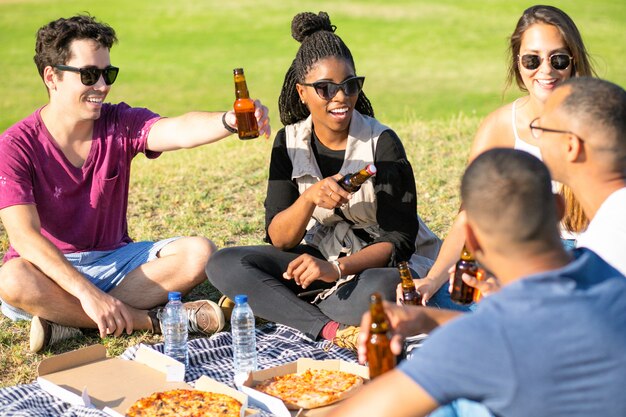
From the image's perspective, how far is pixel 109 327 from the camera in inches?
238

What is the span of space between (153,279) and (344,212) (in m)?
1.39

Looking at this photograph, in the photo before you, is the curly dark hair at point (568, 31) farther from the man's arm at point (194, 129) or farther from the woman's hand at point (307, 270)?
the woman's hand at point (307, 270)

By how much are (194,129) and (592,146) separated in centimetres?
308

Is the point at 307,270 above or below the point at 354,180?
below

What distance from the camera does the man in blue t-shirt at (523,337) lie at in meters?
2.98

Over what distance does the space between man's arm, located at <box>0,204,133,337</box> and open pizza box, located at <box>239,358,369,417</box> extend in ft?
4.35

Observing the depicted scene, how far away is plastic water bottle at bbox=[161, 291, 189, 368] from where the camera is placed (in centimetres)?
578

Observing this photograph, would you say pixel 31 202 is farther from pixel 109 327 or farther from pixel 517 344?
pixel 517 344

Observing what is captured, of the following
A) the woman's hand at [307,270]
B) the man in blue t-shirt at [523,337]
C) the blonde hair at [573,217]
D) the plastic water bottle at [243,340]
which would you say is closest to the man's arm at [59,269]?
the plastic water bottle at [243,340]

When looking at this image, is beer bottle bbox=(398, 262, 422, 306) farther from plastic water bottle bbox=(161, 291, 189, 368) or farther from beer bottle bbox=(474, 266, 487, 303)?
plastic water bottle bbox=(161, 291, 189, 368)

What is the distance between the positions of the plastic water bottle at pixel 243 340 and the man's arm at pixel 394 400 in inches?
101

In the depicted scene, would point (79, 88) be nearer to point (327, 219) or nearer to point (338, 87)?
point (338, 87)

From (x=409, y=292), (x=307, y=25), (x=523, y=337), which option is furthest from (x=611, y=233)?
(x=307, y=25)

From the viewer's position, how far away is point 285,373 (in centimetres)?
532
